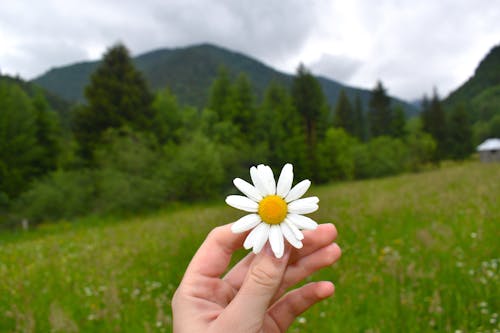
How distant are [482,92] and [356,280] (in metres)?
126

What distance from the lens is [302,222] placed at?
4.62 ft

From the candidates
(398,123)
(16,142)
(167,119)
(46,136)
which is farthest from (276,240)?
(398,123)

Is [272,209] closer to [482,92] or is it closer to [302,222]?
[302,222]

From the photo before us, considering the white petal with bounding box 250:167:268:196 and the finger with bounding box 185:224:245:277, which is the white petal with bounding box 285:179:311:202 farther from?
the finger with bounding box 185:224:245:277

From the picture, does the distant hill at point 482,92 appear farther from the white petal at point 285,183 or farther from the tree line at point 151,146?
the white petal at point 285,183

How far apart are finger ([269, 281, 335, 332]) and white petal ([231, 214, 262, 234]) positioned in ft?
1.92

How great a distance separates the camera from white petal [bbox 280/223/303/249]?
1.38 meters

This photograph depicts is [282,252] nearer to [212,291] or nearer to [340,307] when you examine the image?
[212,291]

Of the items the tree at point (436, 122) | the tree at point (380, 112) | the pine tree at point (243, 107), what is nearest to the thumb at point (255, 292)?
the pine tree at point (243, 107)

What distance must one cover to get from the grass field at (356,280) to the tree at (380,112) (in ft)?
171

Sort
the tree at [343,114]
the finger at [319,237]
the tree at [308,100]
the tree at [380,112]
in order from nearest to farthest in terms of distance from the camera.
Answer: the finger at [319,237] < the tree at [308,100] < the tree at [380,112] < the tree at [343,114]

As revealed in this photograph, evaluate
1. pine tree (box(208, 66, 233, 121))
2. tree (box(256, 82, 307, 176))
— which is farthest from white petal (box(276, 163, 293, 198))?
pine tree (box(208, 66, 233, 121))

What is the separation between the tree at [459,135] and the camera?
58250 millimetres

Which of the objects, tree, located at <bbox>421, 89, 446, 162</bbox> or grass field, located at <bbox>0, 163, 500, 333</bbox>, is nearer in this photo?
grass field, located at <bbox>0, 163, 500, 333</bbox>
